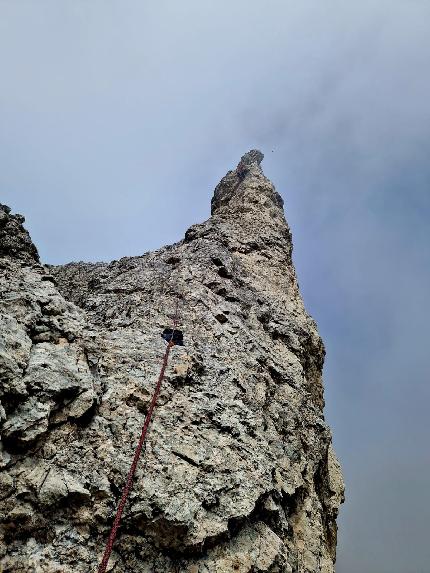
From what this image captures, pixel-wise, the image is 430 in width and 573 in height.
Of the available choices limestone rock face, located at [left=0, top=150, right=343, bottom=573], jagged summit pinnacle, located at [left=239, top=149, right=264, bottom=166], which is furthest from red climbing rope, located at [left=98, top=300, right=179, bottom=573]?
jagged summit pinnacle, located at [left=239, top=149, right=264, bottom=166]

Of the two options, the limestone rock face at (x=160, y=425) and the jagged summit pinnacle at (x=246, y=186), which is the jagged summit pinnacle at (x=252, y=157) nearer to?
the jagged summit pinnacle at (x=246, y=186)

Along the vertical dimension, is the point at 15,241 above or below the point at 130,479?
above

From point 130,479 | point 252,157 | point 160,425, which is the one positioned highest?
point 252,157

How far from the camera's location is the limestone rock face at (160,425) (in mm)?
6539

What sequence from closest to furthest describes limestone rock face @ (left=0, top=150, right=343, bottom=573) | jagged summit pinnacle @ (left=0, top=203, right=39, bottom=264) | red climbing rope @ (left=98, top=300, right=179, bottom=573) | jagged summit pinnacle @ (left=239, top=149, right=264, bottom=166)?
red climbing rope @ (left=98, top=300, right=179, bottom=573), limestone rock face @ (left=0, top=150, right=343, bottom=573), jagged summit pinnacle @ (left=0, top=203, right=39, bottom=264), jagged summit pinnacle @ (left=239, top=149, right=264, bottom=166)

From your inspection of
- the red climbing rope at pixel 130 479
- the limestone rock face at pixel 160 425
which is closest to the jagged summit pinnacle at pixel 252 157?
the limestone rock face at pixel 160 425

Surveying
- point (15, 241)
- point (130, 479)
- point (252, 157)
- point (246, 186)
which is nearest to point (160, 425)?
point (130, 479)

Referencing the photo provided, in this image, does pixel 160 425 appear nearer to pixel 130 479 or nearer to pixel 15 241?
pixel 130 479

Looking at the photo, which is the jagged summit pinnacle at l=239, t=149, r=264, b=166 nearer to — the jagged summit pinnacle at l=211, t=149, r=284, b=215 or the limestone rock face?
the jagged summit pinnacle at l=211, t=149, r=284, b=215

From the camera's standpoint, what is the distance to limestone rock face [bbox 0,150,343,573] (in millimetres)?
6539

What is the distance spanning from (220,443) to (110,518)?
2624mm

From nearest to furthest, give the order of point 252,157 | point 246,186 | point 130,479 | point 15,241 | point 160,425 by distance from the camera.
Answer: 1. point 130,479
2. point 160,425
3. point 15,241
4. point 246,186
5. point 252,157

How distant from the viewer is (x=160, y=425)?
27.4 feet

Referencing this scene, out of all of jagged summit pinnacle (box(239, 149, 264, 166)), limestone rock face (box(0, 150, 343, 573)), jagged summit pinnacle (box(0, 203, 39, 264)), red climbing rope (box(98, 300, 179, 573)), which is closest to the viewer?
red climbing rope (box(98, 300, 179, 573))
